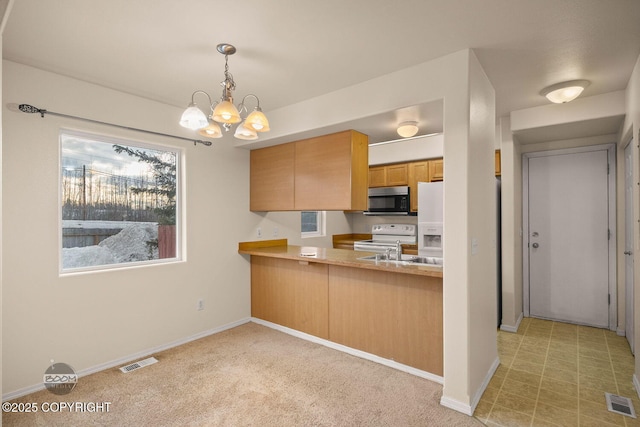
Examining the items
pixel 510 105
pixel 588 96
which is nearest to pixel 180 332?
pixel 510 105

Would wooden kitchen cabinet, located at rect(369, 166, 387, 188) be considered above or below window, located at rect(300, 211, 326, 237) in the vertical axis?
above

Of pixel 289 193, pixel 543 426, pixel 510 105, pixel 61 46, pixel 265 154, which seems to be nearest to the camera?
pixel 543 426

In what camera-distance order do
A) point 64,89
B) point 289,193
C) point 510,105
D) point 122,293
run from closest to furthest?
point 64,89, point 122,293, point 510,105, point 289,193

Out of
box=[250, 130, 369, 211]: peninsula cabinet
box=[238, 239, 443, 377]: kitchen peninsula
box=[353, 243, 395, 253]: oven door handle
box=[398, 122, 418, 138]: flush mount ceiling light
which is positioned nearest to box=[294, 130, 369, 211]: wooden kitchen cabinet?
box=[250, 130, 369, 211]: peninsula cabinet

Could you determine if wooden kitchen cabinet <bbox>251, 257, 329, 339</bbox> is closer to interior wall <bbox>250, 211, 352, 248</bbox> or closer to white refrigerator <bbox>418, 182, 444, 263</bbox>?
interior wall <bbox>250, 211, 352, 248</bbox>

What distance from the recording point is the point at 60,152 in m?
2.78

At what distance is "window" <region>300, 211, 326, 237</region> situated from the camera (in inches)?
218

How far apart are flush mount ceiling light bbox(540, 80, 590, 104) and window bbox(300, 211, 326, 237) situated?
3.57 meters

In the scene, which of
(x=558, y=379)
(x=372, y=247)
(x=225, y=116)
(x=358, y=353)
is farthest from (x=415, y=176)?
(x=225, y=116)

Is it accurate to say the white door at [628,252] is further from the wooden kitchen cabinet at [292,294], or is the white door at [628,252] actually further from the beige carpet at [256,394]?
the wooden kitchen cabinet at [292,294]

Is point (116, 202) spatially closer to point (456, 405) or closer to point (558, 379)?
point (456, 405)

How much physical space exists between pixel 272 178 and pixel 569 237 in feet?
12.1

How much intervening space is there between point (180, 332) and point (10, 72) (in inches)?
104

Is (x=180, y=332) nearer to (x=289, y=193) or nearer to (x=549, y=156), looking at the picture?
(x=289, y=193)
